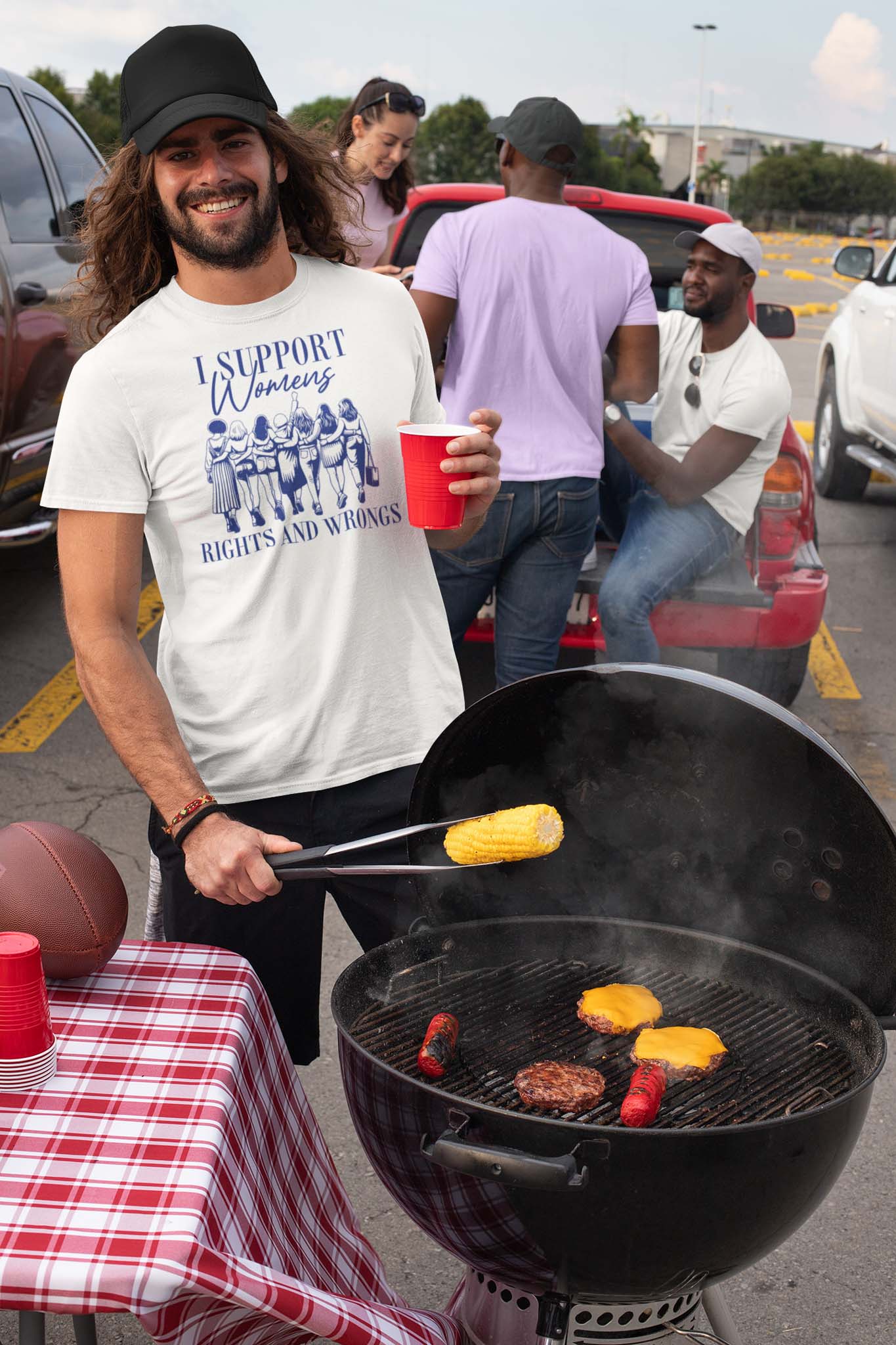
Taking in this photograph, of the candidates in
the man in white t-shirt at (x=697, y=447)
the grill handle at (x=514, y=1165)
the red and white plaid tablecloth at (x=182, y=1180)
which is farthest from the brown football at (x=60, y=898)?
the man in white t-shirt at (x=697, y=447)

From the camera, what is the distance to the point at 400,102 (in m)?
5.45

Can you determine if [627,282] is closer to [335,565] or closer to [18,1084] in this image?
[335,565]

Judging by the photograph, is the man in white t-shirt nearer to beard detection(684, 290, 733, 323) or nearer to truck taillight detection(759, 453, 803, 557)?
beard detection(684, 290, 733, 323)

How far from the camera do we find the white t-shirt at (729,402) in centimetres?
479

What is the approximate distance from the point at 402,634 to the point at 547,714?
331 millimetres

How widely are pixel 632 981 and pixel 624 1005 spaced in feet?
0.45

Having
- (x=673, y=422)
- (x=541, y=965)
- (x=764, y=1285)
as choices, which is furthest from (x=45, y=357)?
(x=764, y=1285)

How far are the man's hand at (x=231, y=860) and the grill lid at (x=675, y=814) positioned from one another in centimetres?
37

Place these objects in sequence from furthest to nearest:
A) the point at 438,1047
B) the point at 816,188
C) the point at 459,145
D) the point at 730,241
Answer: the point at 816,188 → the point at 459,145 → the point at 730,241 → the point at 438,1047

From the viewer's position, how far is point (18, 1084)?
5.85ft

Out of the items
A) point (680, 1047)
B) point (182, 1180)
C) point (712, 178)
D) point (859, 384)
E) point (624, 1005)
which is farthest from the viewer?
point (712, 178)

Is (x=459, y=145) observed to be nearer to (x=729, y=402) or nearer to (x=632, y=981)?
(x=729, y=402)

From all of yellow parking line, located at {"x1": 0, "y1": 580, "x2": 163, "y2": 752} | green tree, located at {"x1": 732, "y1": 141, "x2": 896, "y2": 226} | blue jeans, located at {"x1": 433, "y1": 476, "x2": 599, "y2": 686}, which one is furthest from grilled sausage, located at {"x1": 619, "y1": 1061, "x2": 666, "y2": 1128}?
green tree, located at {"x1": 732, "y1": 141, "x2": 896, "y2": 226}

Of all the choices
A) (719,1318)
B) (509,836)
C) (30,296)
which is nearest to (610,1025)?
(509,836)
